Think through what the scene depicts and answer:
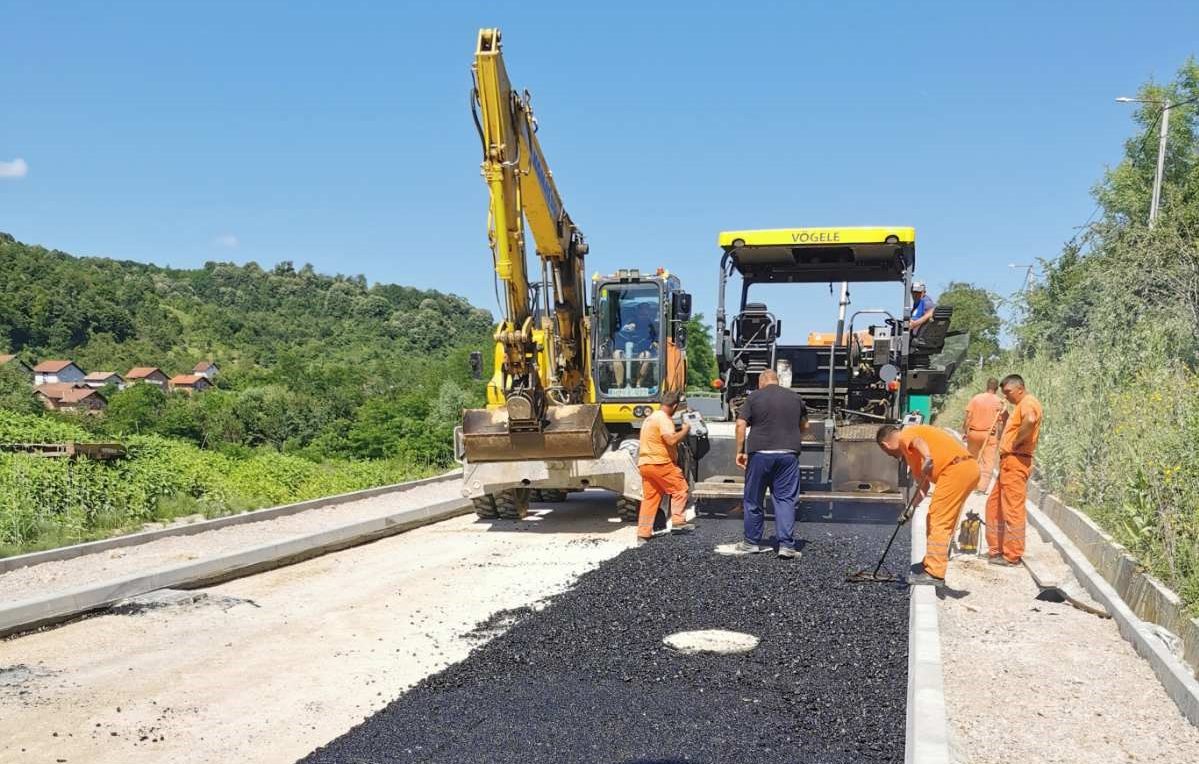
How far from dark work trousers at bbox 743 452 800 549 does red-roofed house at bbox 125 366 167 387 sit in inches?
1746

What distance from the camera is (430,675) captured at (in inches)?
206

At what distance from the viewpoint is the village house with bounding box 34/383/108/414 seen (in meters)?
35.1

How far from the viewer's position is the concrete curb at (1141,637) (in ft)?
14.6

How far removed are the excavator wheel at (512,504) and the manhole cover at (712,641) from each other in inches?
196

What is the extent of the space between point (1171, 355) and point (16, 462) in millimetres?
12843

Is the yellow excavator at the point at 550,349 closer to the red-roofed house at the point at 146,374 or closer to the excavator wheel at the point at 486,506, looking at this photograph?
the excavator wheel at the point at 486,506

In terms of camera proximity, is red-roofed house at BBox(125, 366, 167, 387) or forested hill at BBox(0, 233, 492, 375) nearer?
red-roofed house at BBox(125, 366, 167, 387)

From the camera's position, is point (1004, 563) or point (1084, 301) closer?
point (1004, 563)

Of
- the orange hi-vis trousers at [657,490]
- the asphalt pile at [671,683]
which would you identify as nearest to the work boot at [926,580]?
the asphalt pile at [671,683]

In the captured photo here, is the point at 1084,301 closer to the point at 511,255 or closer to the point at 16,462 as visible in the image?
the point at 511,255

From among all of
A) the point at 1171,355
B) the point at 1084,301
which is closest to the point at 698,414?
the point at 1171,355

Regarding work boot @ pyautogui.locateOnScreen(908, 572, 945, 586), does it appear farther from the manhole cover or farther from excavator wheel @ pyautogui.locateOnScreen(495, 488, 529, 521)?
excavator wheel @ pyautogui.locateOnScreen(495, 488, 529, 521)

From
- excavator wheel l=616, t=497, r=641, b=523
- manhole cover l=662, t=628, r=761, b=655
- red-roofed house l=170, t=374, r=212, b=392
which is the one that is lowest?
manhole cover l=662, t=628, r=761, b=655

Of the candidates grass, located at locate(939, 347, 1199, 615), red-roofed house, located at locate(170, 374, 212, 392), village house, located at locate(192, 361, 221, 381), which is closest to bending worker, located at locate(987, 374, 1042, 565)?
grass, located at locate(939, 347, 1199, 615)
